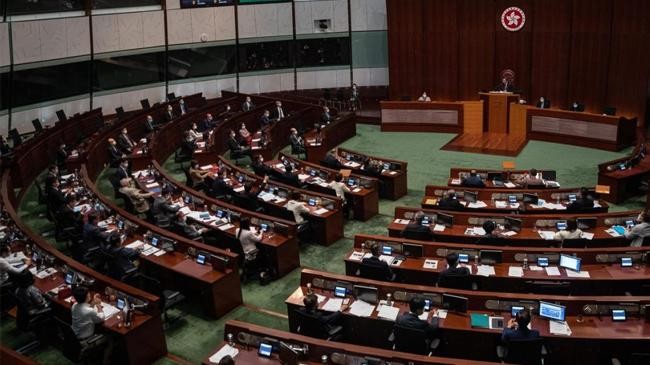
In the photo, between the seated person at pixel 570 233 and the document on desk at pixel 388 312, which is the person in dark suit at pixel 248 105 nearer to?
the seated person at pixel 570 233

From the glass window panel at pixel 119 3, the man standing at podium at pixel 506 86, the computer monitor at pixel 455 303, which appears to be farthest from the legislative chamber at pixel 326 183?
the man standing at podium at pixel 506 86

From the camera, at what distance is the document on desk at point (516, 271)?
8.82 meters

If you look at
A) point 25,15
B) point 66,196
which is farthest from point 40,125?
point 66,196

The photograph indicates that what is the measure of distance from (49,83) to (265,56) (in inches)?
323

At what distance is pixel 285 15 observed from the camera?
2441cm

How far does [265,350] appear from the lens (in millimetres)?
7164

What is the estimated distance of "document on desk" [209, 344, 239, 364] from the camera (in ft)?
23.4

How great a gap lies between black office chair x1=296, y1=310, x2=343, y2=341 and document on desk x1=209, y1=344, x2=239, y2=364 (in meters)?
1.00

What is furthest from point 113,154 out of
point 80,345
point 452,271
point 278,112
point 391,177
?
point 452,271

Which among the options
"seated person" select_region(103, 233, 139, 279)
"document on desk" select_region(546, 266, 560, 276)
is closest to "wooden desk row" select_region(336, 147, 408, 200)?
"document on desk" select_region(546, 266, 560, 276)

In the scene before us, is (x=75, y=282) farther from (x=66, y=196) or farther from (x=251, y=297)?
Answer: (x=66, y=196)

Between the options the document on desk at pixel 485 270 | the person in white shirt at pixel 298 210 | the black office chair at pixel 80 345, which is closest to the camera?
the black office chair at pixel 80 345

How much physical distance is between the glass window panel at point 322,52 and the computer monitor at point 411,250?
16.2 meters

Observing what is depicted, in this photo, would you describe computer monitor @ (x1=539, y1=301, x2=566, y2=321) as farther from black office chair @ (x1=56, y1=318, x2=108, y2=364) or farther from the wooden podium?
the wooden podium
